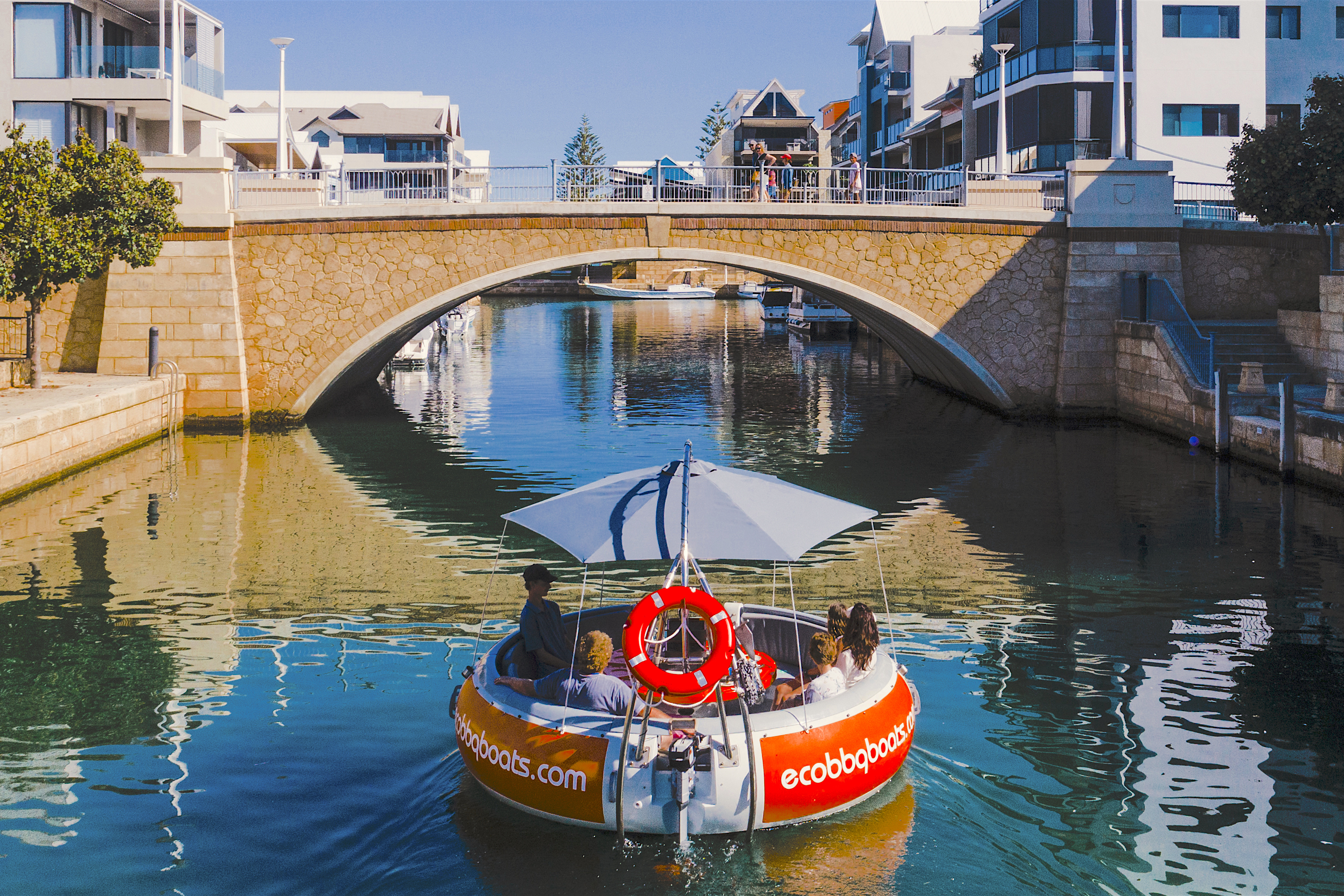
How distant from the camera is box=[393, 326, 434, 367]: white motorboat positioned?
46.2 m

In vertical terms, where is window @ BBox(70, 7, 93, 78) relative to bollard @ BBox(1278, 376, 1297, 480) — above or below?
above

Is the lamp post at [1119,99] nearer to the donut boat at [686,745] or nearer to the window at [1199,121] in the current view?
the window at [1199,121]

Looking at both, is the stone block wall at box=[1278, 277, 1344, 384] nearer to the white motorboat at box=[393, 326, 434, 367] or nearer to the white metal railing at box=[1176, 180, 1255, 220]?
the white metal railing at box=[1176, 180, 1255, 220]

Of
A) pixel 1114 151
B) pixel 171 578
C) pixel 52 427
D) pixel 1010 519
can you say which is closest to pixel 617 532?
pixel 171 578

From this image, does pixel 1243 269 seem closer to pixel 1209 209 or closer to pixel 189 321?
pixel 1209 209

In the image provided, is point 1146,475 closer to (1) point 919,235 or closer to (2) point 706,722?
(1) point 919,235

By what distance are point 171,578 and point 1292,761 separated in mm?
12321

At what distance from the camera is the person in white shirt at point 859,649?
988cm

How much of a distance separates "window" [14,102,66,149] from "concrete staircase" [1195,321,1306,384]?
2931 cm

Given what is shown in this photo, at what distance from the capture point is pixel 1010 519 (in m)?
20.1

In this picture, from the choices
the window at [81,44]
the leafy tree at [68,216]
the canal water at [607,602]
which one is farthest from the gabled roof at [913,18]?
the leafy tree at [68,216]

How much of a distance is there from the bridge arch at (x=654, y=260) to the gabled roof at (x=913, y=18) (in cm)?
4033

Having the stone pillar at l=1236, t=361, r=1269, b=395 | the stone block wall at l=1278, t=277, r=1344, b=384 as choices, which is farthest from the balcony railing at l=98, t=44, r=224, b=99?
the stone block wall at l=1278, t=277, r=1344, b=384

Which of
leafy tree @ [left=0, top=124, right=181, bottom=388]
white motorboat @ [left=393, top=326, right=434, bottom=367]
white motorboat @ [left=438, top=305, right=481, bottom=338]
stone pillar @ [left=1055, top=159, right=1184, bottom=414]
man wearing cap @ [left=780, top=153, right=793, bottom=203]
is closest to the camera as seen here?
leafy tree @ [left=0, top=124, right=181, bottom=388]
